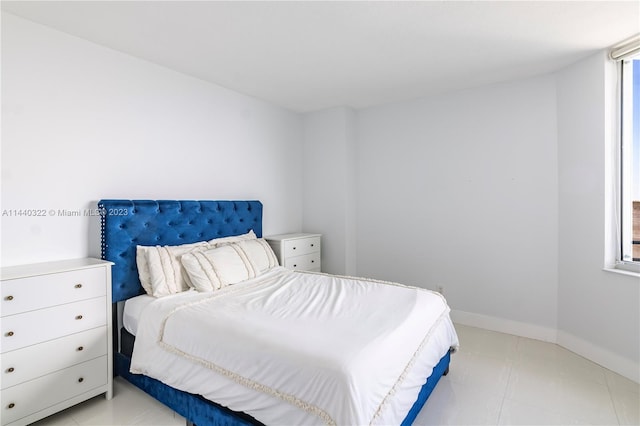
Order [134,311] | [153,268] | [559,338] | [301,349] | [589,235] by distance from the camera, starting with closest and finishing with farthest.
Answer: [301,349], [134,311], [153,268], [589,235], [559,338]

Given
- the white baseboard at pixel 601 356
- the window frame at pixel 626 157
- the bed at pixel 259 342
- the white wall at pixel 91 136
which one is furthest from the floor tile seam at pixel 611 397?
the white wall at pixel 91 136

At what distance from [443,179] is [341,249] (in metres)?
1.39

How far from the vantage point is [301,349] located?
1420mm

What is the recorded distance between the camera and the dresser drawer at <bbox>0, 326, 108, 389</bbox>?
5.45 feet

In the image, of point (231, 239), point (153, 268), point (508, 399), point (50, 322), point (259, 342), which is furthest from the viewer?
point (231, 239)

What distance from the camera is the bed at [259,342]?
52.4 inches

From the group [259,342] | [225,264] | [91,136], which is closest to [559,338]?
[259,342]

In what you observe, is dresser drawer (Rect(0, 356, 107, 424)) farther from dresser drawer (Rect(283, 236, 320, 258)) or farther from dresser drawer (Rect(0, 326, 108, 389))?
dresser drawer (Rect(283, 236, 320, 258))

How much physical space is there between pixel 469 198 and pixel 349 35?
199 centimetres

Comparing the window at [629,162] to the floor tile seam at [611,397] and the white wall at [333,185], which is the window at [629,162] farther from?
the white wall at [333,185]

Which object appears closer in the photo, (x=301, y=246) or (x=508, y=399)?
(x=508, y=399)

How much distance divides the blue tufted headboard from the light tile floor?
2.36ft

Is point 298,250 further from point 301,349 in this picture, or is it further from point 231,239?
point 301,349

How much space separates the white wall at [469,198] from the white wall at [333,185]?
170 mm
